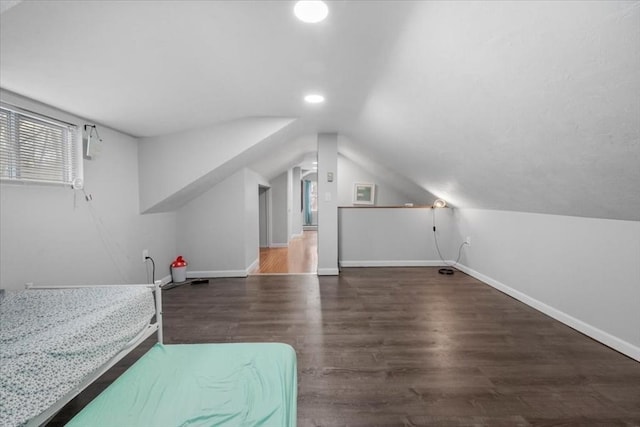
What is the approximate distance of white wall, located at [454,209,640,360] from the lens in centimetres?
218

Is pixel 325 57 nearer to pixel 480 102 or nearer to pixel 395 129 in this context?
pixel 480 102

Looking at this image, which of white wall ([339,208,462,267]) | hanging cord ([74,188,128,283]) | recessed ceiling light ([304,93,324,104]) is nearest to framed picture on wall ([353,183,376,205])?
white wall ([339,208,462,267])

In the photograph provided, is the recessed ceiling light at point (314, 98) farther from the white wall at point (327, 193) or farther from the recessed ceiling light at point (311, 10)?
the white wall at point (327, 193)

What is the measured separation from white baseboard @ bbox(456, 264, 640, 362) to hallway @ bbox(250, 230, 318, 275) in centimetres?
279

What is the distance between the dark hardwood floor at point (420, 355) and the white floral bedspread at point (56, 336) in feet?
2.01

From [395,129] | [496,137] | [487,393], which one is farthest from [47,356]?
[395,129]

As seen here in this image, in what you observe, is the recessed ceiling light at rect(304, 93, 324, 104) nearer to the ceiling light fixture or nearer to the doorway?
the ceiling light fixture

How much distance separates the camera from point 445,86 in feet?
6.57

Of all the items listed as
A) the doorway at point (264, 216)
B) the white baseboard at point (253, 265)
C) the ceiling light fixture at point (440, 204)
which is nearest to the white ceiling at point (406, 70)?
the ceiling light fixture at point (440, 204)

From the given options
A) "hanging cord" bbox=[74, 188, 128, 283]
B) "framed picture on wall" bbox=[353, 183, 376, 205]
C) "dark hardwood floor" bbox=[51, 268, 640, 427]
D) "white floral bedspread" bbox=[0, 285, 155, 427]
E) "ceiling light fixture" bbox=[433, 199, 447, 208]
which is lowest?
"dark hardwood floor" bbox=[51, 268, 640, 427]

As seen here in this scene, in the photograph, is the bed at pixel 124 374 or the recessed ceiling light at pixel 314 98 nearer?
the bed at pixel 124 374

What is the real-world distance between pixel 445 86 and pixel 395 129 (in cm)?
121

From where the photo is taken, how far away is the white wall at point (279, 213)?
729cm

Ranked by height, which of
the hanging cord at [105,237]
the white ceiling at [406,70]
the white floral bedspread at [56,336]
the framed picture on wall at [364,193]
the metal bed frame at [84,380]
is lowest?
the metal bed frame at [84,380]
